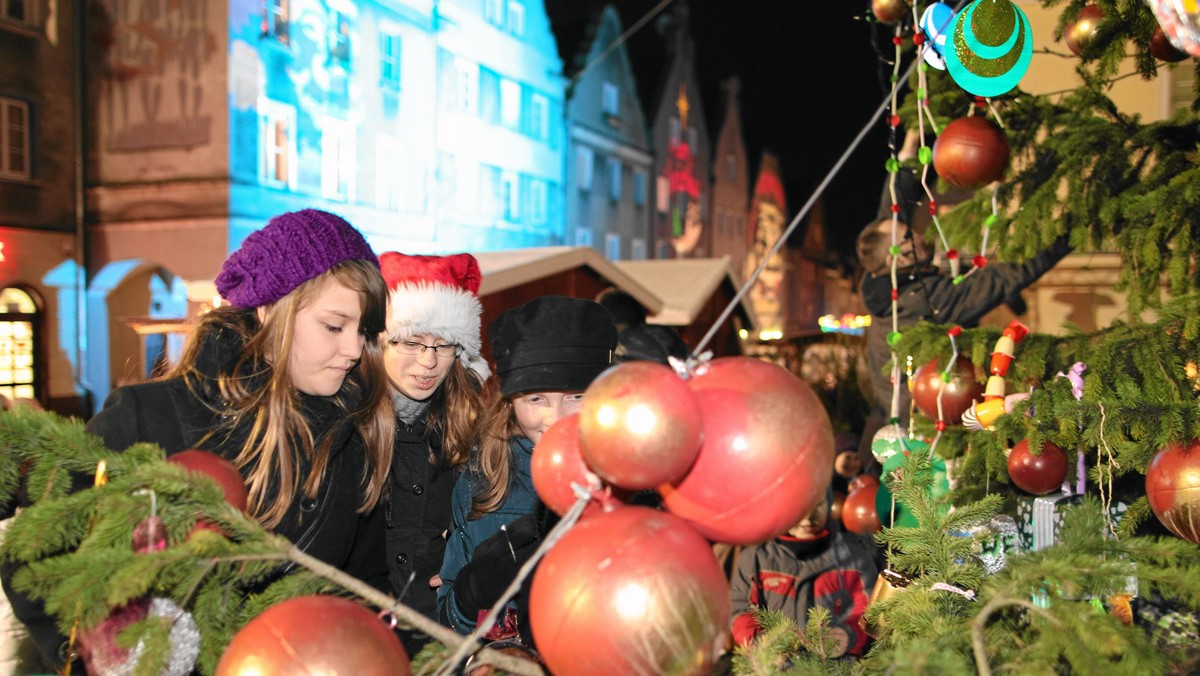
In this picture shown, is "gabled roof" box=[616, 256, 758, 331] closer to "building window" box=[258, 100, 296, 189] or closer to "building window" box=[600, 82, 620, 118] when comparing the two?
"building window" box=[258, 100, 296, 189]

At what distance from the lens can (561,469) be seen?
99 cm

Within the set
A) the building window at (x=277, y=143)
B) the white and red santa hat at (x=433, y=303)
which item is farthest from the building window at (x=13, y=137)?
the white and red santa hat at (x=433, y=303)

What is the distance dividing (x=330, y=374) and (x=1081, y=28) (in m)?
2.22

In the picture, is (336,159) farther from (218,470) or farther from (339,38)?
(218,470)

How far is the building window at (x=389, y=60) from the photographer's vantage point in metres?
12.7

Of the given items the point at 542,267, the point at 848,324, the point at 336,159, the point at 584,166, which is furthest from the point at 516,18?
the point at 542,267

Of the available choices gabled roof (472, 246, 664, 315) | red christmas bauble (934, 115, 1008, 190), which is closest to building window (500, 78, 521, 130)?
gabled roof (472, 246, 664, 315)

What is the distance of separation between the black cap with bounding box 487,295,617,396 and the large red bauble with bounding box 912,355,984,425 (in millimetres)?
1193

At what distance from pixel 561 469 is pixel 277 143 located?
1057 centimetres

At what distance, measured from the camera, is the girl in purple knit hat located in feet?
5.40

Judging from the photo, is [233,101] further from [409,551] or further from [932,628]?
[932,628]

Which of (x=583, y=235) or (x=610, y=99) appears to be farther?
(x=610, y=99)

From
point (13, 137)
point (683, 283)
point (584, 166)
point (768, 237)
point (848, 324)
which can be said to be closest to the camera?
point (13, 137)

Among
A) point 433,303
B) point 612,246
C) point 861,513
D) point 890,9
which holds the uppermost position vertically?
point 612,246
